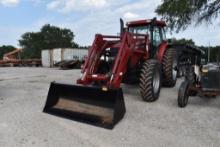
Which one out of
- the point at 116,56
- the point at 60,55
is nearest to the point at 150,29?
the point at 116,56

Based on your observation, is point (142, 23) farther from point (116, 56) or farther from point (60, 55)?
point (60, 55)

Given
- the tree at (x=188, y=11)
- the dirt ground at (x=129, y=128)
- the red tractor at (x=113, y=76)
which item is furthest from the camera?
the tree at (x=188, y=11)

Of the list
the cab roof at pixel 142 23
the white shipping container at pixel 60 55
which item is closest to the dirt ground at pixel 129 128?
the cab roof at pixel 142 23

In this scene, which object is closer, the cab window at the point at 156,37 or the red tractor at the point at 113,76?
the red tractor at the point at 113,76

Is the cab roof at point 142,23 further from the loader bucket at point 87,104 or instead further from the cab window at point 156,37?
the loader bucket at point 87,104

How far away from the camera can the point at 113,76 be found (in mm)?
6891

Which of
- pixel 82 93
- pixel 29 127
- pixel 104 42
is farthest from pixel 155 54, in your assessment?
pixel 29 127

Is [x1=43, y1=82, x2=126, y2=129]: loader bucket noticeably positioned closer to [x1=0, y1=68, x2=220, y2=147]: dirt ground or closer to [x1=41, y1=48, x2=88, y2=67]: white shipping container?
[x1=0, y1=68, x2=220, y2=147]: dirt ground

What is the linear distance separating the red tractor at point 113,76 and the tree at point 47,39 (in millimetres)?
59983

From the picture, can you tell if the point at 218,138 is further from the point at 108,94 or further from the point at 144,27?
the point at 144,27

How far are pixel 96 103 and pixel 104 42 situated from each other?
7.88ft

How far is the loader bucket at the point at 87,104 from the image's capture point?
5.83 metres

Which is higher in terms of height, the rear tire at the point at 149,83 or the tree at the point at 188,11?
the tree at the point at 188,11

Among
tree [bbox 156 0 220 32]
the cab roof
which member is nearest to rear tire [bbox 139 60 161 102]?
the cab roof
